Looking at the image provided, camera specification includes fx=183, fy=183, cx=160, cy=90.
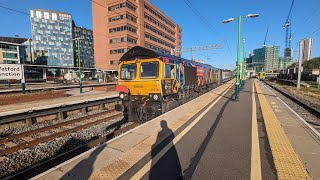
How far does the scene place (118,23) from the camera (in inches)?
2448

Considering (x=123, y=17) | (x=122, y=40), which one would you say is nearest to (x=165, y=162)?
(x=122, y=40)

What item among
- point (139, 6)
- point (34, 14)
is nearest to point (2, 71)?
point (139, 6)

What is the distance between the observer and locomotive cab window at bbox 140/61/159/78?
29.5ft

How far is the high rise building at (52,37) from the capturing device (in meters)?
123

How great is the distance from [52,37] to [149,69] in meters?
142

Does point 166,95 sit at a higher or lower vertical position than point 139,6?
lower

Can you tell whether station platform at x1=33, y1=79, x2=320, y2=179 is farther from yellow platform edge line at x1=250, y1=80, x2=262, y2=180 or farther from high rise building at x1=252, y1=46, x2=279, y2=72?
high rise building at x1=252, y1=46, x2=279, y2=72

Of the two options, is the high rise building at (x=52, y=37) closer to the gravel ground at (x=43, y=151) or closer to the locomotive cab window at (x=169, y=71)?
the locomotive cab window at (x=169, y=71)

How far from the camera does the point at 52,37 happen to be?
12556 cm

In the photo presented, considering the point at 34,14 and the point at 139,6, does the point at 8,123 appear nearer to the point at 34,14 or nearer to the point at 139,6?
the point at 139,6

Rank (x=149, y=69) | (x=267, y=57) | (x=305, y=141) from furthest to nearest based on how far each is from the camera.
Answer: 1. (x=267, y=57)
2. (x=149, y=69)
3. (x=305, y=141)

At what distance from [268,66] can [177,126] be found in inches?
4741

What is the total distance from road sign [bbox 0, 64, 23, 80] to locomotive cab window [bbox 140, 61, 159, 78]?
1318 centimetres

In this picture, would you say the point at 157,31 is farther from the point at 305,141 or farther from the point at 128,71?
the point at 305,141
